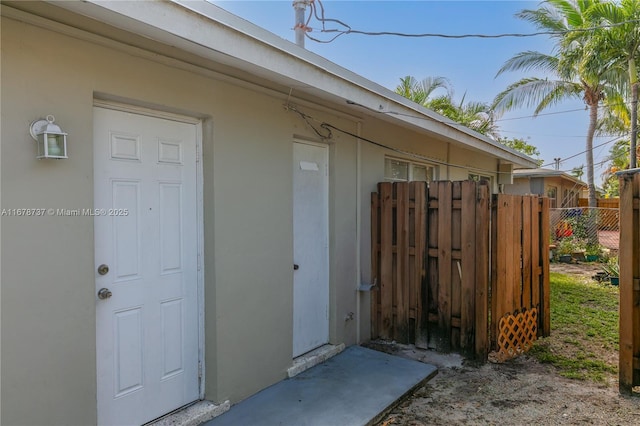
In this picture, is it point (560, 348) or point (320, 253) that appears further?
point (560, 348)

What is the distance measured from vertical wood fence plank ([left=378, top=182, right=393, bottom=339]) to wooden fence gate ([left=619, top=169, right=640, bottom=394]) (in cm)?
229

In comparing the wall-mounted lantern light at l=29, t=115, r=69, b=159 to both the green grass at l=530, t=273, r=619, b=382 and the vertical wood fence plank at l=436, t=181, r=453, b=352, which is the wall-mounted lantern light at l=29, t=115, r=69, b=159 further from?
the green grass at l=530, t=273, r=619, b=382

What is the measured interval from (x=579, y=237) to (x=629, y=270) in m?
10.4

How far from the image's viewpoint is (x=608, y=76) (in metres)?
11.3

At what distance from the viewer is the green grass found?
4230mm

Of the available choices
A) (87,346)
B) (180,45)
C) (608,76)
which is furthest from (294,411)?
(608,76)

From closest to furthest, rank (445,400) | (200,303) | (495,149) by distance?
(200,303) → (445,400) → (495,149)

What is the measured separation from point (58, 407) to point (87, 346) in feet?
1.10

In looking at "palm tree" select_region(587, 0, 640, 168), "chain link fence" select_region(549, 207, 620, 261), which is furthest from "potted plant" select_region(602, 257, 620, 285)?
"palm tree" select_region(587, 0, 640, 168)

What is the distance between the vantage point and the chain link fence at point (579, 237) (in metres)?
11.6

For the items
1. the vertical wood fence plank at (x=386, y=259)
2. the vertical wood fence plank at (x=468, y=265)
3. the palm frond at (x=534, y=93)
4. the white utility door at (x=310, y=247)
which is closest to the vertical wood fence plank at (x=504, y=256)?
the vertical wood fence plank at (x=468, y=265)

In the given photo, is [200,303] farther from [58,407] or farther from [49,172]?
[49,172]

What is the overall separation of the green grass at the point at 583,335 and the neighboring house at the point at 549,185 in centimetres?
959

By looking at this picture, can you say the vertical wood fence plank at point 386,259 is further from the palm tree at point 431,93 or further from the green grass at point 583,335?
the palm tree at point 431,93
